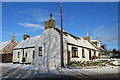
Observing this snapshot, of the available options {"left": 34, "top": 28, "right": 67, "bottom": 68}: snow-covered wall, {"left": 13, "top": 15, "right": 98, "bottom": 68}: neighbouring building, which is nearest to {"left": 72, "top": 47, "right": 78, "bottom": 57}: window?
{"left": 13, "top": 15, "right": 98, "bottom": 68}: neighbouring building

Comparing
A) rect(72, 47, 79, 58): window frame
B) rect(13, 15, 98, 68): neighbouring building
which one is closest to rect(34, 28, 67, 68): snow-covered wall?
rect(13, 15, 98, 68): neighbouring building

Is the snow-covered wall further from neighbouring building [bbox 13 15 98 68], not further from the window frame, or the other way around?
the window frame

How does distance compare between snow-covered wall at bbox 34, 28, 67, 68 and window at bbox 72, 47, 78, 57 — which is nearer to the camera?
snow-covered wall at bbox 34, 28, 67, 68

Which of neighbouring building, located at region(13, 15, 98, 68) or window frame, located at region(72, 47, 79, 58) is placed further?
window frame, located at region(72, 47, 79, 58)

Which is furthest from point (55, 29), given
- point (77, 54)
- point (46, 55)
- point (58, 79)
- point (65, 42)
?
point (58, 79)

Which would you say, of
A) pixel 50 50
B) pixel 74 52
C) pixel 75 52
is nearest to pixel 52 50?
pixel 50 50

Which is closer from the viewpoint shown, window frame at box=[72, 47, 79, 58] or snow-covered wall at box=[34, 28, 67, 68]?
snow-covered wall at box=[34, 28, 67, 68]

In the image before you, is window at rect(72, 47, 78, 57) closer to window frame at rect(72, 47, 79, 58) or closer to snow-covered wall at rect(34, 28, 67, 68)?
window frame at rect(72, 47, 79, 58)

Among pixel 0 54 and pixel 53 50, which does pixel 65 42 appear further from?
pixel 0 54

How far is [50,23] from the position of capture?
63.1ft

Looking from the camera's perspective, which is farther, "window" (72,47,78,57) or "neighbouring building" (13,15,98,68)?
"window" (72,47,78,57)

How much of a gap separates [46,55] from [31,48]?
5.12 metres

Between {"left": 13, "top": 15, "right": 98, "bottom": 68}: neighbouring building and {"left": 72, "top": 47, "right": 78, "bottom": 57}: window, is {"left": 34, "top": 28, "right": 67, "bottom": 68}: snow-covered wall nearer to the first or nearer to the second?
{"left": 13, "top": 15, "right": 98, "bottom": 68}: neighbouring building

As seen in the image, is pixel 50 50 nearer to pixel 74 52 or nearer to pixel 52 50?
pixel 52 50
